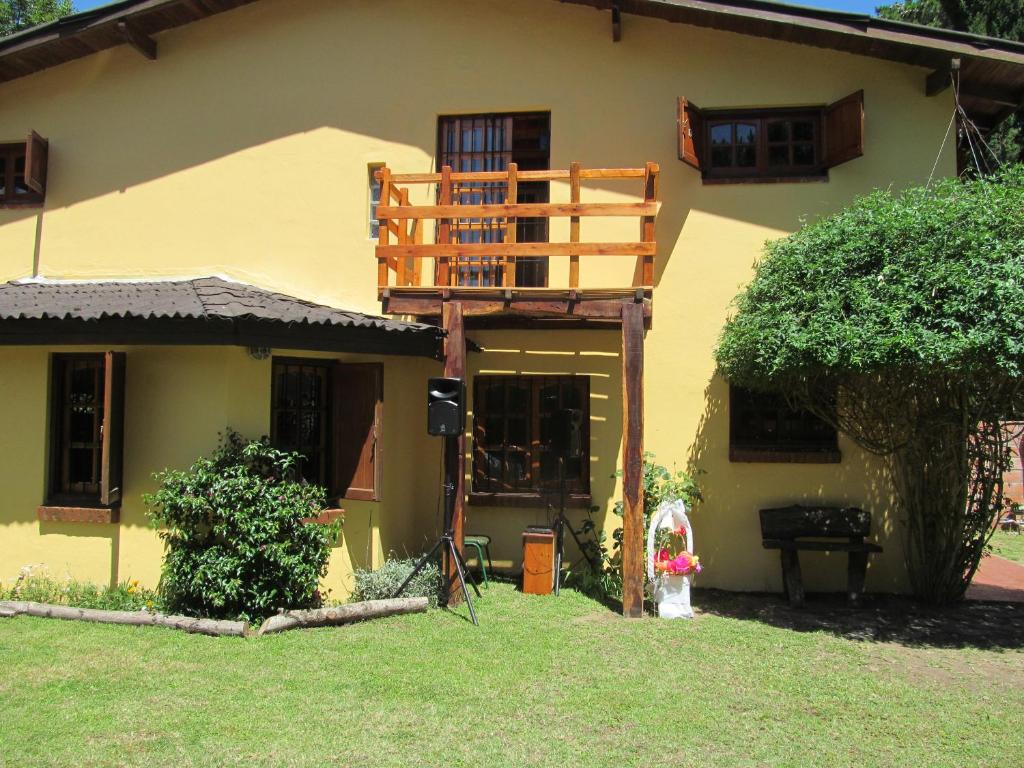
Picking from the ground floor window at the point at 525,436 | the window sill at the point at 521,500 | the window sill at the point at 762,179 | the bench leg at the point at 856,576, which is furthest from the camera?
the ground floor window at the point at 525,436

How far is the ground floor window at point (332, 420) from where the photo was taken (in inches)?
295

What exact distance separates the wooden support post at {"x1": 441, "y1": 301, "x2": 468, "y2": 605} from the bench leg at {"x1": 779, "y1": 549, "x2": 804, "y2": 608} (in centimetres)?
338

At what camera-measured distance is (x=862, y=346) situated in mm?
5949

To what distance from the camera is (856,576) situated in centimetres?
767

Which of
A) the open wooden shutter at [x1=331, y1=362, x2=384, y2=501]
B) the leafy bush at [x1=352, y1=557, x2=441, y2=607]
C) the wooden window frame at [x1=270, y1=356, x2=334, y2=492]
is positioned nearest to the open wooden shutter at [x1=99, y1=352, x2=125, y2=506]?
the wooden window frame at [x1=270, y1=356, x2=334, y2=492]

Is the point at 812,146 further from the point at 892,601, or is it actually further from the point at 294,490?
the point at 294,490

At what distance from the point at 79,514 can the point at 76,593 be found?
73cm

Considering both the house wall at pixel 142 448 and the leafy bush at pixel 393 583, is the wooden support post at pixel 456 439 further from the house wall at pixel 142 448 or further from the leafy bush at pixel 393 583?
the house wall at pixel 142 448

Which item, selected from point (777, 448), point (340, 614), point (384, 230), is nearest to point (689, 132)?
point (384, 230)

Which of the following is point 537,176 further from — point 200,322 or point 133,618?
point 133,618

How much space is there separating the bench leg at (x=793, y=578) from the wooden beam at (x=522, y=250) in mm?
3436

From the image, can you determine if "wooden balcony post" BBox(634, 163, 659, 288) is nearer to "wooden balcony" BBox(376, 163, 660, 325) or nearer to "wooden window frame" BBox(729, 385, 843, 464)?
"wooden balcony" BBox(376, 163, 660, 325)

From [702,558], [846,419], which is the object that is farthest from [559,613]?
[846,419]

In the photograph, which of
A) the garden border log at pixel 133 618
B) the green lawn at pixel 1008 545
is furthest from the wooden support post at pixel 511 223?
the green lawn at pixel 1008 545
